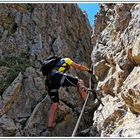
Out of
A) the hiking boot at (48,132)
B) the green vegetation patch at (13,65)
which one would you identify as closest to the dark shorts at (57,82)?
the hiking boot at (48,132)

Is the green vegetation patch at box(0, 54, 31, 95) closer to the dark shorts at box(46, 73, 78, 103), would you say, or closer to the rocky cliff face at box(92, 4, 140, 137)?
the dark shorts at box(46, 73, 78, 103)

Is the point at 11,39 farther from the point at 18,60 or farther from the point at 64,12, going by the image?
the point at 64,12

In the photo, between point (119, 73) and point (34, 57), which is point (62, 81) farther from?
point (34, 57)

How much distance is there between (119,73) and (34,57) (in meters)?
8.45

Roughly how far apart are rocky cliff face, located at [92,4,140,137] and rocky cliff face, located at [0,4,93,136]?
2310mm

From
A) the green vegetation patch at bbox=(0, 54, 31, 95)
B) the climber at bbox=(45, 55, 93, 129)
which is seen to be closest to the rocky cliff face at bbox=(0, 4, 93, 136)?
the green vegetation patch at bbox=(0, 54, 31, 95)

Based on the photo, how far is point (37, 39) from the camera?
68.4 ft

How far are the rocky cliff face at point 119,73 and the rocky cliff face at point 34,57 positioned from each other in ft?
7.58

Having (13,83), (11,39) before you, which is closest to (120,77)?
(13,83)

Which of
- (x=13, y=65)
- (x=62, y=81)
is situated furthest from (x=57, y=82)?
(x=13, y=65)

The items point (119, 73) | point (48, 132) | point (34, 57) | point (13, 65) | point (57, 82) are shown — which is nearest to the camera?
point (119, 73)

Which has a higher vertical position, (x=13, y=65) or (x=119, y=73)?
(x=13, y=65)

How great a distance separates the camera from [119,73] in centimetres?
1203

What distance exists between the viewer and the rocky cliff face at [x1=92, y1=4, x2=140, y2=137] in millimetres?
10234
